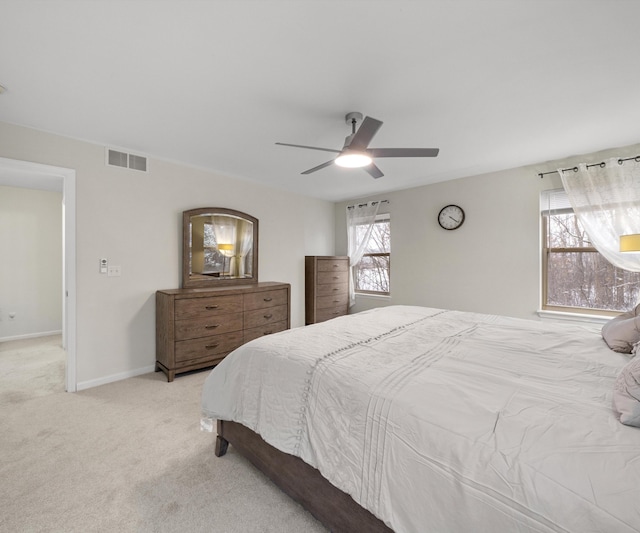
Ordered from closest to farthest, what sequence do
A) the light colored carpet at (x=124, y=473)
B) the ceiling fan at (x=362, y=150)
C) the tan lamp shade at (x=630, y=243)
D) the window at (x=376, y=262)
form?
the light colored carpet at (x=124, y=473)
the ceiling fan at (x=362, y=150)
the tan lamp shade at (x=630, y=243)
the window at (x=376, y=262)

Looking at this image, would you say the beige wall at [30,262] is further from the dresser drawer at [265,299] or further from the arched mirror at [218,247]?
the dresser drawer at [265,299]

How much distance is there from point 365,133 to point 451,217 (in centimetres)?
266

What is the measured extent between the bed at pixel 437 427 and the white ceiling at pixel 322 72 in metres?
1.68

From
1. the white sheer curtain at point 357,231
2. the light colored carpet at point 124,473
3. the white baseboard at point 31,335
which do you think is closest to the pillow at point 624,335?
the light colored carpet at point 124,473

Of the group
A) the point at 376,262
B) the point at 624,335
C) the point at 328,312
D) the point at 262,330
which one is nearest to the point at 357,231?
the point at 376,262

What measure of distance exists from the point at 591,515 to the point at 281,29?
215cm

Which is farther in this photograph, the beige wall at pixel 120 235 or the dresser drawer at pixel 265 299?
the dresser drawer at pixel 265 299

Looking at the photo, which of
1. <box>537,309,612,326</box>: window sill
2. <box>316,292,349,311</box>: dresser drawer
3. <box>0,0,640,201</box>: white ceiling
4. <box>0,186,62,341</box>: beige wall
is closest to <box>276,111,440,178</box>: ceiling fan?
<box>0,0,640,201</box>: white ceiling

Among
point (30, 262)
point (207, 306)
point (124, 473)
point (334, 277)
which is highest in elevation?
point (30, 262)

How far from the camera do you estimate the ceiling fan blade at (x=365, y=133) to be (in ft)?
6.18

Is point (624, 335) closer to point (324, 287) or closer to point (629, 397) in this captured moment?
point (629, 397)

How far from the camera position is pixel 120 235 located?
314cm

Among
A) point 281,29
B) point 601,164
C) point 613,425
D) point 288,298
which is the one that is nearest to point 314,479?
point 613,425

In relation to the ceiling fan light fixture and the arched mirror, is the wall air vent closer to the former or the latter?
the arched mirror
